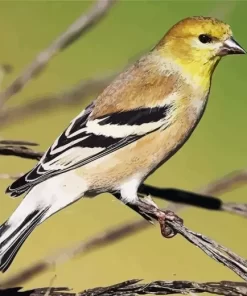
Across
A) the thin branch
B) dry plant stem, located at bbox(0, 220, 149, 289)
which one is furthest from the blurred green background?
the thin branch

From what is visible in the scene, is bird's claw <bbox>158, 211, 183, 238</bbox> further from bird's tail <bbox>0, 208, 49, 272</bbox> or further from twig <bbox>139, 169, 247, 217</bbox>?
bird's tail <bbox>0, 208, 49, 272</bbox>

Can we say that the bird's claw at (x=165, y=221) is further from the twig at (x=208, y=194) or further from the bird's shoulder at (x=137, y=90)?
the bird's shoulder at (x=137, y=90)

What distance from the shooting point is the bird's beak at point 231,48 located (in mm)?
1007

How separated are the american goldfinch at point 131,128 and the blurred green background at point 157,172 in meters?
0.05

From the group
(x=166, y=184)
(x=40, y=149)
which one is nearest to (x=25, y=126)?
(x=40, y=149)

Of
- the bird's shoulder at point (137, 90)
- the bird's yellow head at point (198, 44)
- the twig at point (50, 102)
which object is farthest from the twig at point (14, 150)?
the bird's yellow head at point (198, 44)

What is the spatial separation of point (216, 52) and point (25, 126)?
1.07 feet

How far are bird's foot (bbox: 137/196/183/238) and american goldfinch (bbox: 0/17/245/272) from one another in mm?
17

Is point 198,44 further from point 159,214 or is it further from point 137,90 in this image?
point 159,214

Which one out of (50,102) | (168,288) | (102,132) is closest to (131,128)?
(102,132)

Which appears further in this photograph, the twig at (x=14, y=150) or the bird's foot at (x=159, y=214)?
the bird's foot at (x=159, y=214)

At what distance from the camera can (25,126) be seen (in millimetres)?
1043

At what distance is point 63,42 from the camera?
857 mm

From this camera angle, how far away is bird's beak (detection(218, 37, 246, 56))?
1007 millimetres
